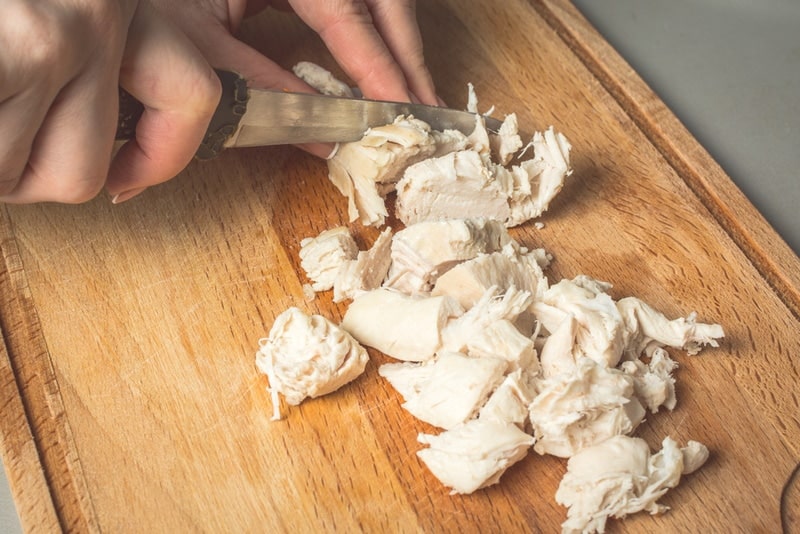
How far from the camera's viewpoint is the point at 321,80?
2.15m

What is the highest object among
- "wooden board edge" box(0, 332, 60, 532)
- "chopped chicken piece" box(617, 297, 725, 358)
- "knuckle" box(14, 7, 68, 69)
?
"knuckle" box(14, 7, 68, 69)

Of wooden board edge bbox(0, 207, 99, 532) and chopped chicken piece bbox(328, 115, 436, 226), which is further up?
chopped chicken piece bbox(328, 115, 436, 226)

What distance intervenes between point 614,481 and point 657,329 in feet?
1.33

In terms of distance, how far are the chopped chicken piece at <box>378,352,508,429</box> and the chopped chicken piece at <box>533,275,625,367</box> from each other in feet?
0.63

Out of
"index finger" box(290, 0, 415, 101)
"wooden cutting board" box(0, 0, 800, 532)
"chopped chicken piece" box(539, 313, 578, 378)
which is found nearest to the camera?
"wooden cutting board" box(0, 0, 800, 532)

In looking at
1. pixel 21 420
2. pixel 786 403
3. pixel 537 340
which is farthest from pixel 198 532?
pixel 786 403

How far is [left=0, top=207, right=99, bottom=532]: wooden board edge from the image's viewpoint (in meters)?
1.53

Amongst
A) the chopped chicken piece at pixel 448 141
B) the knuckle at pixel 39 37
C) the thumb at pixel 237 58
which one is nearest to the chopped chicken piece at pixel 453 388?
the chopped chicken piece at pixel 448 141

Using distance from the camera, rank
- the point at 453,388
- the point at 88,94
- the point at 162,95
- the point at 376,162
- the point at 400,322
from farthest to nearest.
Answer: the point at 376,162, the point at 400,322, the point at 453,388, the point at 162,95, the point at 88,94

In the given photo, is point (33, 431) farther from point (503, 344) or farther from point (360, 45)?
point (360, 45)

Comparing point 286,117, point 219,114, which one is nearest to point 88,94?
point 219,114

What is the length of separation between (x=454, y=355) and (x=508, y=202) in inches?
20.3

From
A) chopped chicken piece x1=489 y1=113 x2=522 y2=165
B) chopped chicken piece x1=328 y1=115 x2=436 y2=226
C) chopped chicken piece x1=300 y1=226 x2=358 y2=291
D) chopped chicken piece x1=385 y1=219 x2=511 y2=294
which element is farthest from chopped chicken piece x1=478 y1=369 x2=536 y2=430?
chopped chicken piece x1=489 y1=113 x2=522 y2=165

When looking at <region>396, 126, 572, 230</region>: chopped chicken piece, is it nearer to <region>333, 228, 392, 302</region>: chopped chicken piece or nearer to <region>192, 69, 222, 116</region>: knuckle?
<region>333, 228, 392, 302</region>: chopped chicken piece
